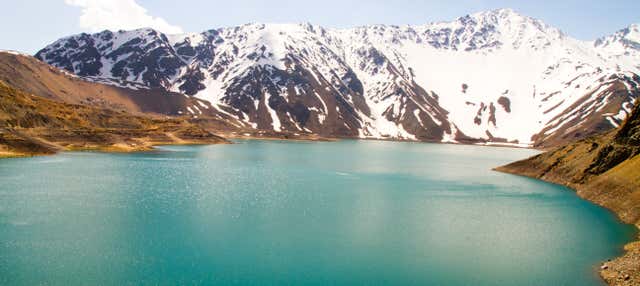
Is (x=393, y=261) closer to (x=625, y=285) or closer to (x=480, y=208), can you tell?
(x=625, y=285)

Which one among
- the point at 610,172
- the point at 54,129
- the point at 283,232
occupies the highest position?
the point at 54,129

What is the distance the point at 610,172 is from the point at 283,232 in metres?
64.2

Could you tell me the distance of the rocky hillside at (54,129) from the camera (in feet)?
406

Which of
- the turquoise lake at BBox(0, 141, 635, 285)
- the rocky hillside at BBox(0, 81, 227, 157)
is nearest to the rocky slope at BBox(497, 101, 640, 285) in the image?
the turquoise lake at BBox(0, 141, 635, 285)

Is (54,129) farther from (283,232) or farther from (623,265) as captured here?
(623,265)

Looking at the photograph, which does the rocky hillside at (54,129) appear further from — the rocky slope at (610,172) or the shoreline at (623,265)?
the rocky slope at (610,172)

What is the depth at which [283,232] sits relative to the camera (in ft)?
171

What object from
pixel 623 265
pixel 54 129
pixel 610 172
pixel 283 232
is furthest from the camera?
pixel 54 129

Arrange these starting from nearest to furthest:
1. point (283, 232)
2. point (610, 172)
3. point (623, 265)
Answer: point (623, 265) → point (283, 232) → point (610, 172)

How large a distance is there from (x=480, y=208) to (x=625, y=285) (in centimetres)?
3759

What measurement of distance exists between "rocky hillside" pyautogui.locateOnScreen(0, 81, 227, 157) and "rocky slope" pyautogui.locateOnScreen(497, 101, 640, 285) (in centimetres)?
12282

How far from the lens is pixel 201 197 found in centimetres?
7250

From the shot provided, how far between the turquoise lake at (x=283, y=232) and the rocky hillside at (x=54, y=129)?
30.9 meters

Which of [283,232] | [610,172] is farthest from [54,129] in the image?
[610,172]
